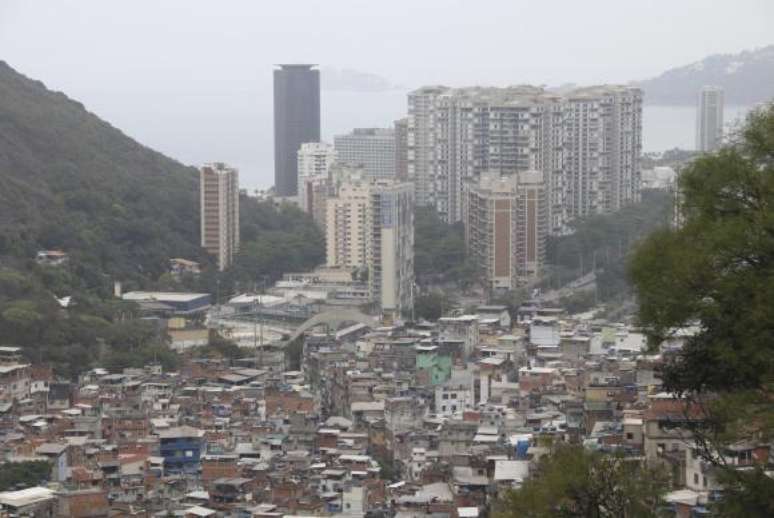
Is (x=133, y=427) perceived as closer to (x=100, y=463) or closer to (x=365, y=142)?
(x=100, y=463)

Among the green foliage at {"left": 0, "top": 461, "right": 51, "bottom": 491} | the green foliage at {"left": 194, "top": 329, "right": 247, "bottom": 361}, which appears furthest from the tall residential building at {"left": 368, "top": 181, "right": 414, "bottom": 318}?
the green foliage at {"left": 0, "top": 461, "right": 51, "bottom": 491}

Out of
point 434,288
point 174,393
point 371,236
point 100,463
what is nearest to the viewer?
point 100,463

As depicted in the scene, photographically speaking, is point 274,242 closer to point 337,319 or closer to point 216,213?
point 216,213

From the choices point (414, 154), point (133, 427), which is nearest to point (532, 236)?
point (414, 154)

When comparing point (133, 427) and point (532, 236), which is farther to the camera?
point (532, 236)

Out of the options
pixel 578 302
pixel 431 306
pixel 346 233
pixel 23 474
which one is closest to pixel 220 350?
pixel 431 306

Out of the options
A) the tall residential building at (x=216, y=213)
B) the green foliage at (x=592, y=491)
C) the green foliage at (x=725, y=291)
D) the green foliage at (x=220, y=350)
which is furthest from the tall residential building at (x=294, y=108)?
the green foliage at (x=725, y=291)
